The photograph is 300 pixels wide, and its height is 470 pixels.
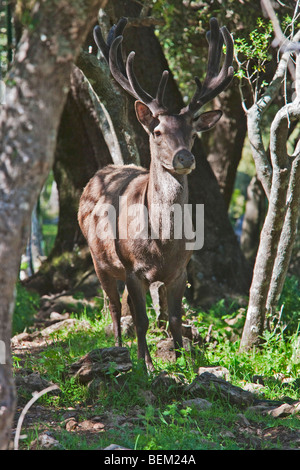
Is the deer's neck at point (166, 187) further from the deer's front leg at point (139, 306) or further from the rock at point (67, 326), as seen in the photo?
the rock at point (67, 326)

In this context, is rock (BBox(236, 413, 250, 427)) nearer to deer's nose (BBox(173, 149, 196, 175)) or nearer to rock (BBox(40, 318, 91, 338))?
deer's nose (BBox(173, 149, 196, 175))

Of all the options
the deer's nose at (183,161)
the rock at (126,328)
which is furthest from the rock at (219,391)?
the rock at (126,328)

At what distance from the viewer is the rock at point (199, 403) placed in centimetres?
498

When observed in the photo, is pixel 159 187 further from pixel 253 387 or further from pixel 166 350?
pixel 253 387


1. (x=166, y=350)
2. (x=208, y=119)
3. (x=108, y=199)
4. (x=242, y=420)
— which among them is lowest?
(x=242, y=420)

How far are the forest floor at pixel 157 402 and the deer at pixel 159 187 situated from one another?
0.45 m

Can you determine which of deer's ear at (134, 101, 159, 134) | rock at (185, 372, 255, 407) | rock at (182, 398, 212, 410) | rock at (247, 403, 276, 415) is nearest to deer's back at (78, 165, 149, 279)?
deer's ear at (134, 101, 159, 134)

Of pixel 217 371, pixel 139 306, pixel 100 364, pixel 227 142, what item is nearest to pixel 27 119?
pixel 100 364

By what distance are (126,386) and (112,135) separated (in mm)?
3488

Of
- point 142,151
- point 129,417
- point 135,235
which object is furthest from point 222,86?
point 129,417

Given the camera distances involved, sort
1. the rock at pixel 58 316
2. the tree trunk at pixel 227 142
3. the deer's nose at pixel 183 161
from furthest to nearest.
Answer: the tree trunk at pixel 227 142 < the rock at pixel 58 316 < the deer's nose at pixel 183 161

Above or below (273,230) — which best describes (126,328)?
below

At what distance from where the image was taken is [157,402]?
5.19 metres

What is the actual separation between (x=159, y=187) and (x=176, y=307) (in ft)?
4.04
